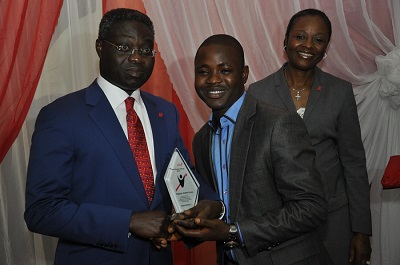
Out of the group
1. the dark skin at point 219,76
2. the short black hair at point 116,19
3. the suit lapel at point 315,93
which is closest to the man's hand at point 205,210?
the dark skin at point 219,76

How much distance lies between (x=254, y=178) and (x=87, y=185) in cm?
54

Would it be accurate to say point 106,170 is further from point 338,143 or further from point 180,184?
point 338,143

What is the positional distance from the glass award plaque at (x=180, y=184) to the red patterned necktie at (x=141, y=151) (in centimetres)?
11

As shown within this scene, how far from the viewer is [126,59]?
1.80 metres

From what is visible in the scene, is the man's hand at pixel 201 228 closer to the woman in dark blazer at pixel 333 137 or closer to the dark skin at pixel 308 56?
the woman in dark blazer at pixel 333 137

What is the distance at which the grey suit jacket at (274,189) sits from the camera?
5.50ft

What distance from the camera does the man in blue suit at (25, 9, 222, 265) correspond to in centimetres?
160

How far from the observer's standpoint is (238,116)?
5.94 feet

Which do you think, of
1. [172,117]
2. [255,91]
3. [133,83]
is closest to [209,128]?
[172,117]

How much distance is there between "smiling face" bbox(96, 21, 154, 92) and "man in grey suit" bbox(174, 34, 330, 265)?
0.67ft

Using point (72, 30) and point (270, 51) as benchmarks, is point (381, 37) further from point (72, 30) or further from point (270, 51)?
point (72, 30)

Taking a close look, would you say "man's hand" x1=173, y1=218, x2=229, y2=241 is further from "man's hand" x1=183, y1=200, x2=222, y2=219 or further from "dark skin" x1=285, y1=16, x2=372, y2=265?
"dark skin" x1=285, y1=16, x2=372, y2=265

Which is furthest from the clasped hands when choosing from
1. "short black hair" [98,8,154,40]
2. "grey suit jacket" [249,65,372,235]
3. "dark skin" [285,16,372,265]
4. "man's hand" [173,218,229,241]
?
"dark skin" [285,16,372,265]

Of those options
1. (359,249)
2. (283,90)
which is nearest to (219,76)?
(283,90)
